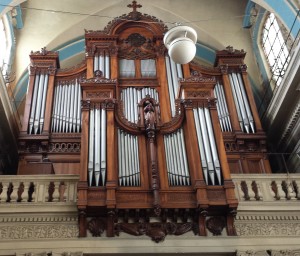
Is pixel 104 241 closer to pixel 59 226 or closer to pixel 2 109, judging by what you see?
pixel 59 226

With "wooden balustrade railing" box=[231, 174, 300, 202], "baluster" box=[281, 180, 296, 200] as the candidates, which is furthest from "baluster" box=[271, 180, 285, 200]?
"baluster" box=[281, 180, 296, 200]

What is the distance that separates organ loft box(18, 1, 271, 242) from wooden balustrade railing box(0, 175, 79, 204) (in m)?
0.15

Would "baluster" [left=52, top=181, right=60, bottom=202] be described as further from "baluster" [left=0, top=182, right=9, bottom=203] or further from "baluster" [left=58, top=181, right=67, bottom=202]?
"baluster" [left=0, top=182, right=9, bottom=203]

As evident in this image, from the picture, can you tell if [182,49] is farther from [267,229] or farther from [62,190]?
[267,229]

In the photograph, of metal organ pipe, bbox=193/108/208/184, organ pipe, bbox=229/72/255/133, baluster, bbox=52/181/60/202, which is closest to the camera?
baluster, bbox=52/181/60/202

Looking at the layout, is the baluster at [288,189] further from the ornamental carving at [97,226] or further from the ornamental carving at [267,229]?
the ornamental carving at [97,226]

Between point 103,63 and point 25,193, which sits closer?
point 25,193

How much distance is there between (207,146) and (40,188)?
3056 mm

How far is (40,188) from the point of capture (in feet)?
29.1

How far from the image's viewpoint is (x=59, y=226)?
27.9 ft

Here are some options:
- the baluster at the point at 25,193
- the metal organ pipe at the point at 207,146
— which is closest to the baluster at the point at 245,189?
the metal organ pipe at the point at 207,146

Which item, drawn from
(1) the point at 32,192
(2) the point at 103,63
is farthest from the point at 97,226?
(2) the point at 103,63

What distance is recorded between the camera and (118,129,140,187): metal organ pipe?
28.5ft

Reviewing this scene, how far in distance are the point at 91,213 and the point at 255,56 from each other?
26.3 ft
